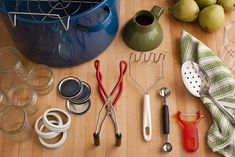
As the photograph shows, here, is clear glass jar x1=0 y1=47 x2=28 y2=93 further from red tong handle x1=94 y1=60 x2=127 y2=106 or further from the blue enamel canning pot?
red tong handle x1=94 y1=60 x2=127 y2=106

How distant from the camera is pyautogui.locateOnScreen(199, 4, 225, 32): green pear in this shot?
2.40ft

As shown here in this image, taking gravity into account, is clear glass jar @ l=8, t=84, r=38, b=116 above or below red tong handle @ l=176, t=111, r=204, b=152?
above

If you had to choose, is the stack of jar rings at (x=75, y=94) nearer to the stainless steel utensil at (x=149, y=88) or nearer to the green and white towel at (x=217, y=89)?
the stainless steel utensil at (x=149, y=88)

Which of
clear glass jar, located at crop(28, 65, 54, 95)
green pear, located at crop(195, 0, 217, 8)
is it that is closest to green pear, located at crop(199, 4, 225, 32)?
green pear, located at crop(195, 0, 217, 8)

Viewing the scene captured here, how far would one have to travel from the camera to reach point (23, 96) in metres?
0.69

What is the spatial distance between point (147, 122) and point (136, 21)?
22 cm

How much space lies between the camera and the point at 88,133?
65 centimetres

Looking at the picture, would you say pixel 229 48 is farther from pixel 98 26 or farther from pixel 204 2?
pixel 98 26

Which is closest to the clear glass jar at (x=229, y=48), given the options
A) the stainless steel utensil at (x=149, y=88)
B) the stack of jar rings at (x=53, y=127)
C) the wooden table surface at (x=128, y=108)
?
the wooden table surface at (x=128, y=108)

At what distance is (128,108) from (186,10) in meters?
0.26

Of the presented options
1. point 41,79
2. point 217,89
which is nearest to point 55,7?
point 41,79

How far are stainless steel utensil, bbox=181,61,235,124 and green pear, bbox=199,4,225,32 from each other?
0.35 feet

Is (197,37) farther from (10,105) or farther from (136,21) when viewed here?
(10,105)

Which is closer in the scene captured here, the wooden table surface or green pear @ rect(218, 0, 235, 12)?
the wooden table surface
